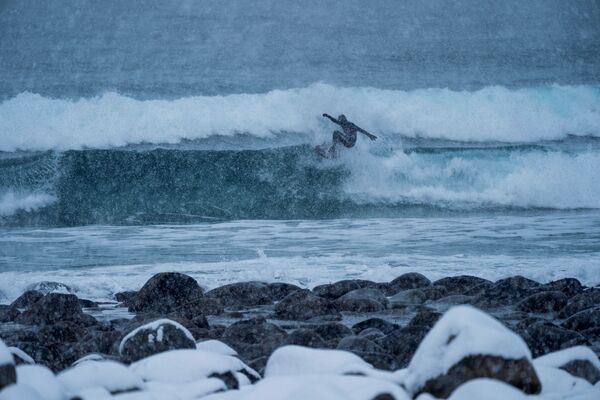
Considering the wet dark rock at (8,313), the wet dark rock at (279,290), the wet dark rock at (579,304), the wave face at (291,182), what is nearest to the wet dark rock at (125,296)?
the wet dark rock at (8,313)

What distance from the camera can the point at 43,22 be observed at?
68.4 ft

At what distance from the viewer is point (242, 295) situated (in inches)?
224

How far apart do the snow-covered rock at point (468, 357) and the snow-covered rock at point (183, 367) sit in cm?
69

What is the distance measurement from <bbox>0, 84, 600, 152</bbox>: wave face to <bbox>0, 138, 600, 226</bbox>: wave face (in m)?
0.53

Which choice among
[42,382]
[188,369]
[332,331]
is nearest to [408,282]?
[332,331]

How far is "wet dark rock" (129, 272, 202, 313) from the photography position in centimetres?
548

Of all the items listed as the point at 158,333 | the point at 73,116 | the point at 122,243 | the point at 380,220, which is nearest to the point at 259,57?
the point at 73,116

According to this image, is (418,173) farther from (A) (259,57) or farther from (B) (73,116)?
(B) (73,116)

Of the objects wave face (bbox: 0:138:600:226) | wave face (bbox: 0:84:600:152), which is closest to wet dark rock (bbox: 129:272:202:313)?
wave face (bbox: 0:138:600:226)

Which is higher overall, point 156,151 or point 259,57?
point 259,57

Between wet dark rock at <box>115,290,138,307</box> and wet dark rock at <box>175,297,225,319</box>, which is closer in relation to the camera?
wet dark rock at <box>175,297,225,319</box>

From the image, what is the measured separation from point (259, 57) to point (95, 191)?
21.1 ft

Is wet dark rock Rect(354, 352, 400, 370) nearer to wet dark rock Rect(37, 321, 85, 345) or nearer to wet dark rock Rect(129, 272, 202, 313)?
wet dark rock Rect(37, 321, 85, 345)

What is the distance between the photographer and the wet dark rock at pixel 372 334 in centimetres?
379
